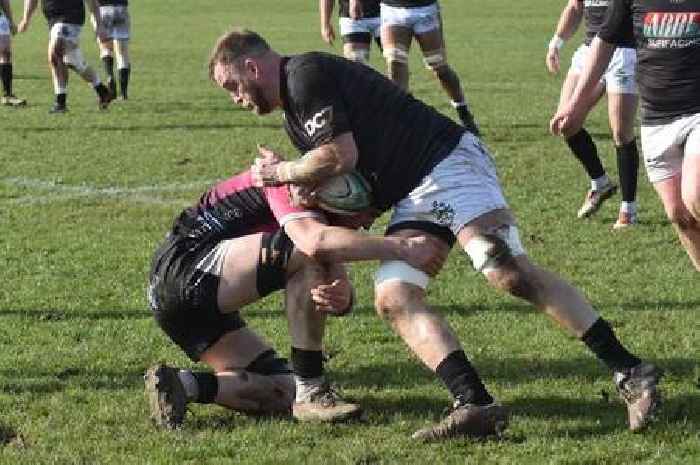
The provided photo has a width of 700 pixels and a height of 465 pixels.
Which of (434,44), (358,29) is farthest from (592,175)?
(358,29)

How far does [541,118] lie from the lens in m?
15.3

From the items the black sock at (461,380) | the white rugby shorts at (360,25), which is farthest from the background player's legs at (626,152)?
the white rugby shorts at (360,25)

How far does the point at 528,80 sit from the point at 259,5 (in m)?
22.7

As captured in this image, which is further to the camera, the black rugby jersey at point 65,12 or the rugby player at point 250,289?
the black rugby jersey at point 65,12

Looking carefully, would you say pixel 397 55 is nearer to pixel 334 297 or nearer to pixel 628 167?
pixel 628 167

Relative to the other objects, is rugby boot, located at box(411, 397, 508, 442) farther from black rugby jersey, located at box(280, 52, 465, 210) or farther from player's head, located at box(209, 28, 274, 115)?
player's head, located at box(209, 28, 274, 115)

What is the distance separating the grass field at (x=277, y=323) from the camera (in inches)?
203

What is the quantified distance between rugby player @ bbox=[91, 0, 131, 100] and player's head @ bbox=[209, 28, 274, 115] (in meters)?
12.9

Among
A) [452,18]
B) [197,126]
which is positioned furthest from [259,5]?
[197,126]

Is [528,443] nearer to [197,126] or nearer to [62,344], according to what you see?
[62,344]

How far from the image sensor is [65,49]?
16672 mm

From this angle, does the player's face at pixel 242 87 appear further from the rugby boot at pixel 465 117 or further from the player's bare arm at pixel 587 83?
the rugby boot at pixel 465 117

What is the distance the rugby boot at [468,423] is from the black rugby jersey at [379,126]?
0.88 metres

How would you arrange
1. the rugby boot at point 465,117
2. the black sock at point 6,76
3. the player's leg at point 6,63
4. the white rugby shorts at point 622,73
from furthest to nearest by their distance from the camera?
1. the black sock at point 6,76
2. the player's leg at point 6,63
3. the rugby boot at point 465,117
4. the white rugby shorts at point 622,73
